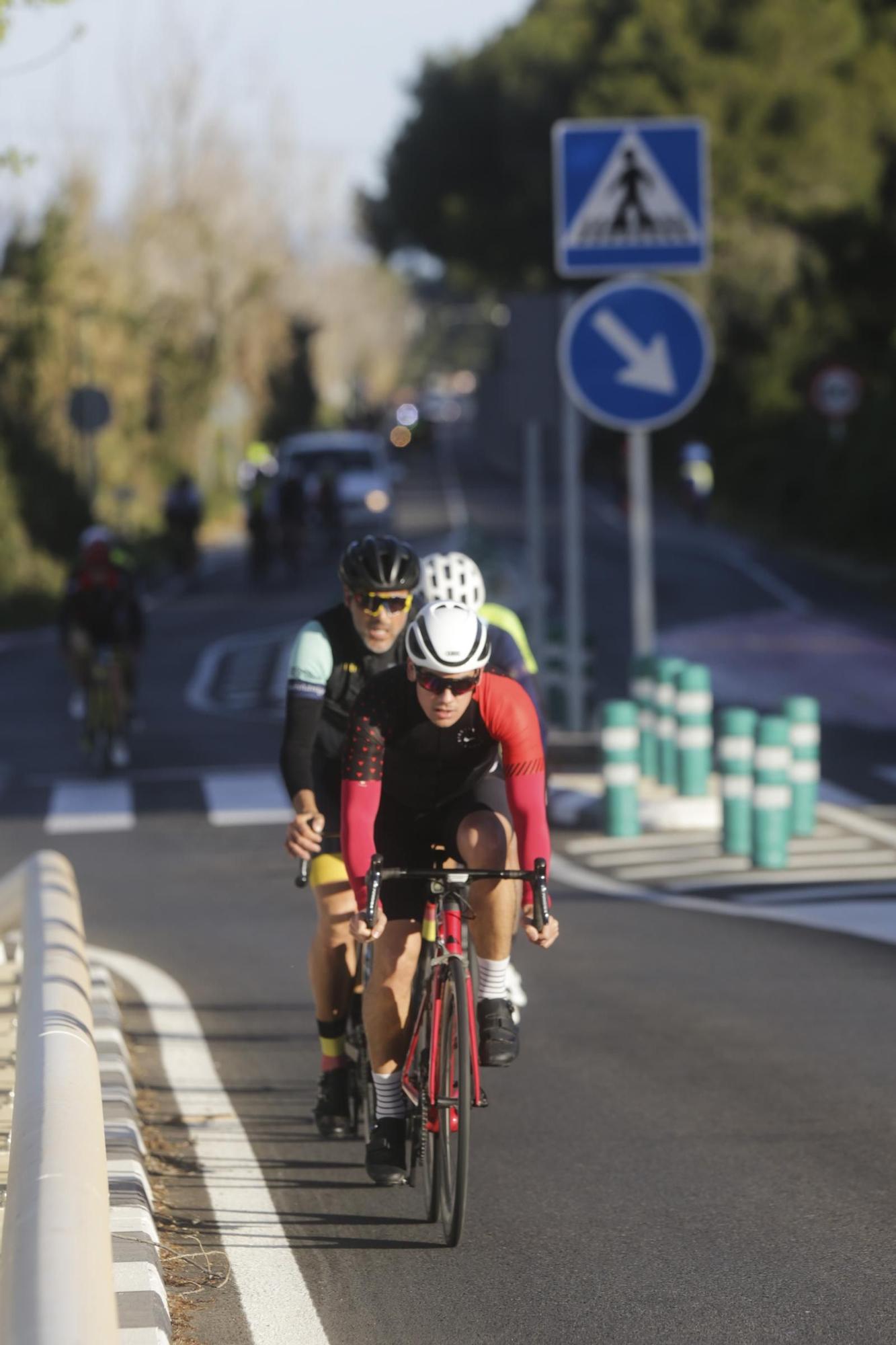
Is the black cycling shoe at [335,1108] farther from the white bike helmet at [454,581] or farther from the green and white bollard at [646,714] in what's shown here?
the green and white bollard at [646,714]

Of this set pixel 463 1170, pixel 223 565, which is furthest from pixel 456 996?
pixel 223 565

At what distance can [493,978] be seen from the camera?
6.33 metres

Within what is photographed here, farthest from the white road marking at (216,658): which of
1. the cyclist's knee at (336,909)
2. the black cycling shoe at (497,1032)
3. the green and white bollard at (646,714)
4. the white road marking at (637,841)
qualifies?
the black cycling shoe at (497,1032)

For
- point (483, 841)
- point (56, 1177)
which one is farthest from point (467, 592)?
point (56, 1177)

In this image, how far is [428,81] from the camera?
2884 inches

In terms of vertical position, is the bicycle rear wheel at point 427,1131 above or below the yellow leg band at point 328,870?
below

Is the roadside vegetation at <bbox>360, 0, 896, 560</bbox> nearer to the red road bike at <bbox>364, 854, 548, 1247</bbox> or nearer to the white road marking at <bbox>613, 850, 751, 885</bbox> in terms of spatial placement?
the white road marking at <bbox>613, 850, 751, 885</bbox>

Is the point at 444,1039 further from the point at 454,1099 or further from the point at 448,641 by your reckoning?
the point at 448,641

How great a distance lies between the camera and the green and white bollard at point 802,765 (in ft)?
45.4

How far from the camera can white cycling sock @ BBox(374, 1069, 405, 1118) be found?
6387mm

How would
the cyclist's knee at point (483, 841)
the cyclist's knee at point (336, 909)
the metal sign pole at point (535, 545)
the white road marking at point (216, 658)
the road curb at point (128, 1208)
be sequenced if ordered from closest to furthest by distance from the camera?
the road curb at point (128, 1208), the cyclist's knee at point (483, 841), the cyclist's knee at point (336, 909), the metal sign pole at point (535, 545), the white road marking at point (216, 658)

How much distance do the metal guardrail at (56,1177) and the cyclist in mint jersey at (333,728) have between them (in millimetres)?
731

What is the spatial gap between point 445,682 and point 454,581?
4.02 ft

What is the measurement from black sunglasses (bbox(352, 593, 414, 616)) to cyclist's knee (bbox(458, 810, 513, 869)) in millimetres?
849
